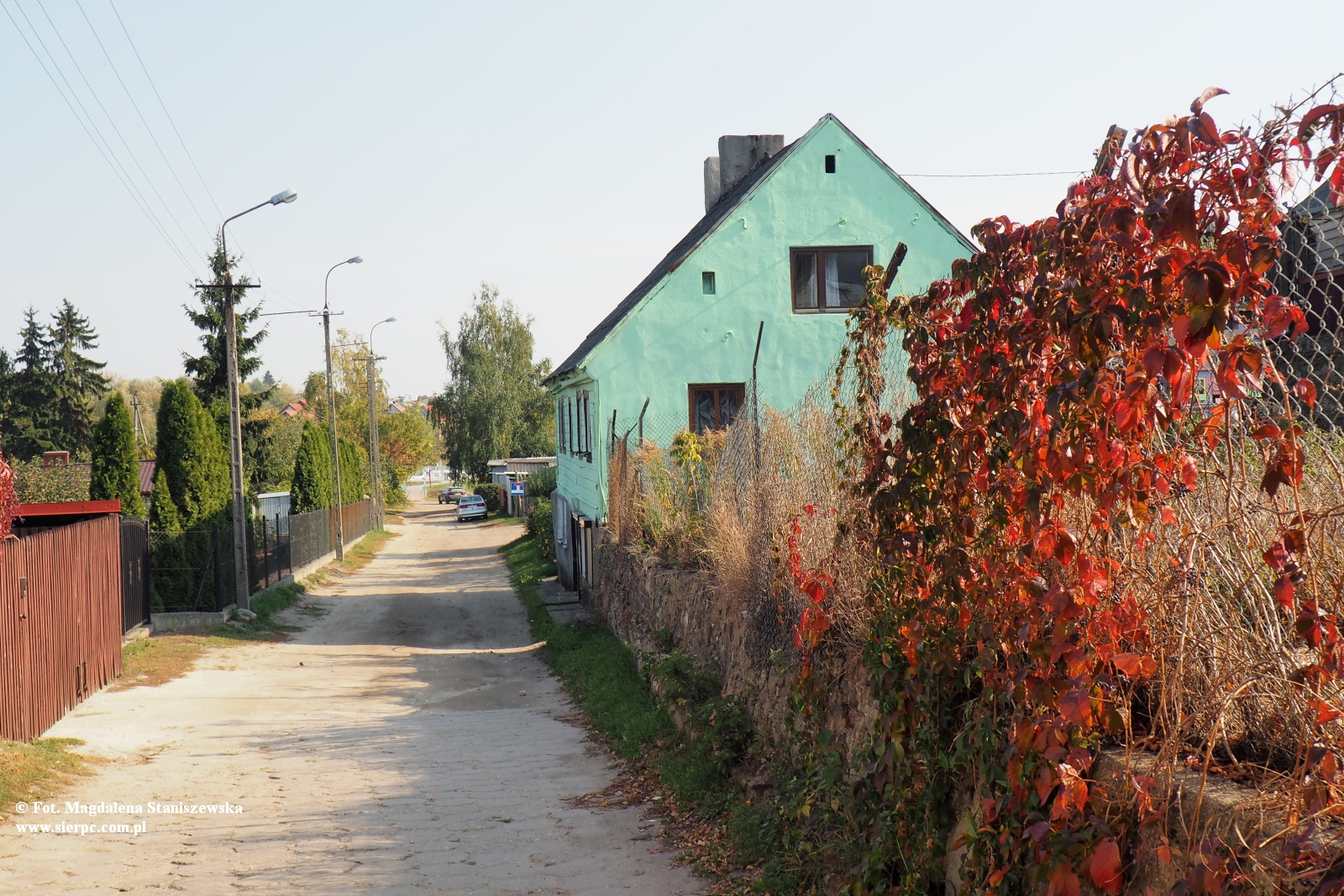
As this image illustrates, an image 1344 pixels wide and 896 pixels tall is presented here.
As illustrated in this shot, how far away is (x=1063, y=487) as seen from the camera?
10.1 ft

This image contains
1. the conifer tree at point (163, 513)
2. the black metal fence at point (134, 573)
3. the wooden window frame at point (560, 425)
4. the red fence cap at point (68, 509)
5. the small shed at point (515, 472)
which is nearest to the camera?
the red fence cap at point (68, 509)

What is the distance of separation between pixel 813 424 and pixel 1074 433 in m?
4.13

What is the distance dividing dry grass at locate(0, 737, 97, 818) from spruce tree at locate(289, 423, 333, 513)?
2518 centimetres

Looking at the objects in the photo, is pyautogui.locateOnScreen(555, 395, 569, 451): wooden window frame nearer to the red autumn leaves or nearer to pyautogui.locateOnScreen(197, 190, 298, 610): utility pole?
pyautogui.locateOnScreen(197, 190, 298, 610): utility pole

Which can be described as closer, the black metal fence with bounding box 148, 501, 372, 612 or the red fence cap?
the red fence cap

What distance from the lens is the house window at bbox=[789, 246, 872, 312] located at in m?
19.1

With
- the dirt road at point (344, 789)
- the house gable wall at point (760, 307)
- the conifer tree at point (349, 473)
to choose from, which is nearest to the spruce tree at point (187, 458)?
the dirt road at point (344, 789)

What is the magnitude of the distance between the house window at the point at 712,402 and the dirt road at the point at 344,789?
5364 millimetres

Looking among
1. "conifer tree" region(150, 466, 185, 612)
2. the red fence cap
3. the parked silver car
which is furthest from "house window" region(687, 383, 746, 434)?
the parked silver car

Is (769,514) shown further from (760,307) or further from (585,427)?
(585,427)

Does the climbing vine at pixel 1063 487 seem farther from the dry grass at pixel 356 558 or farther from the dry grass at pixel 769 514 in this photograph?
the dry grass at pixel 356 558

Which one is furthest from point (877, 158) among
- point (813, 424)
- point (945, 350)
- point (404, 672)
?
point (945, 350)

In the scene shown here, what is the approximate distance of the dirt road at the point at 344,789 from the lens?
594 cm

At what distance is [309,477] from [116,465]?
14905 mm
